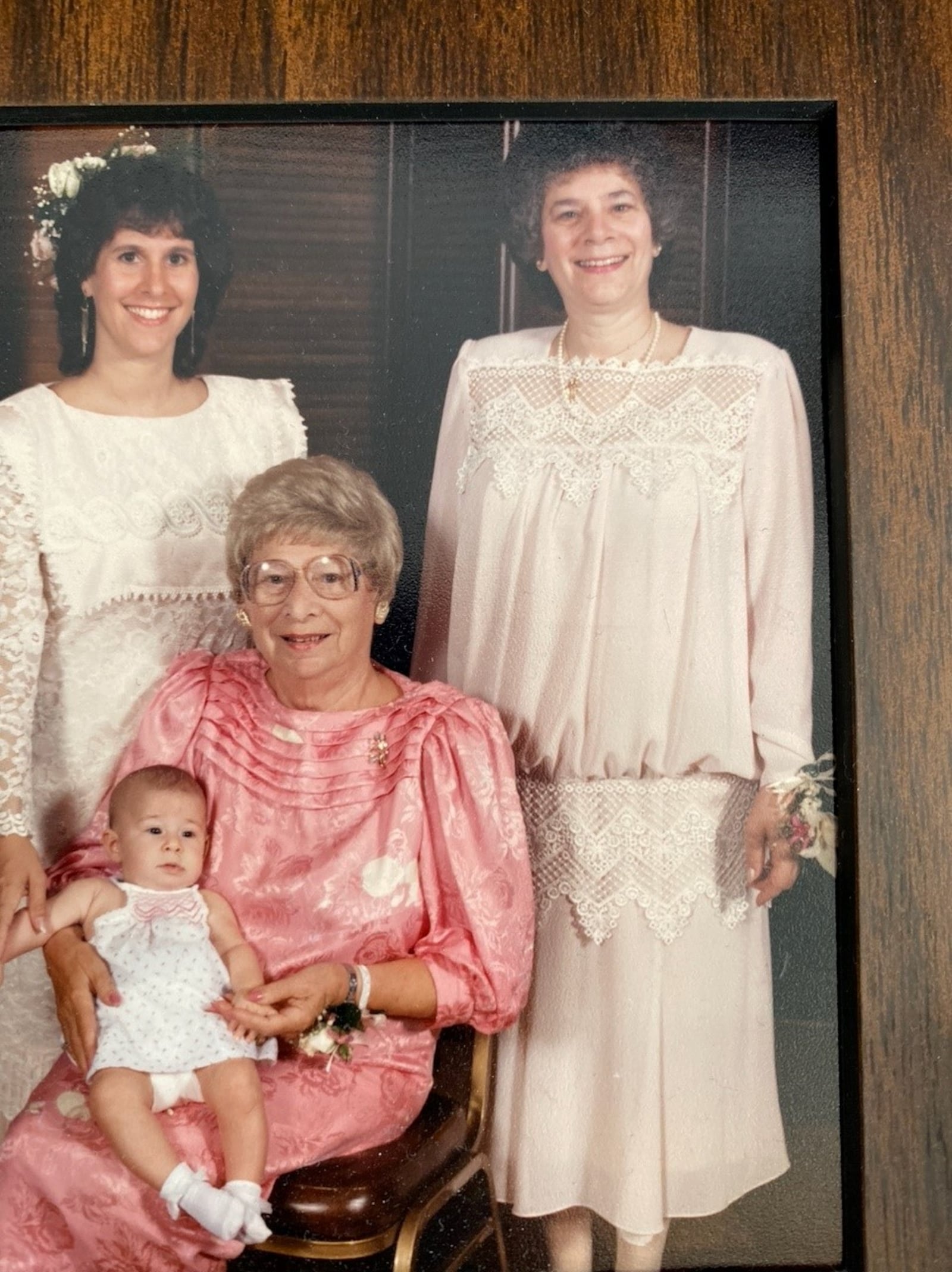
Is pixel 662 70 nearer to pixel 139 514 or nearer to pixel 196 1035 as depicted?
pixel 139 514

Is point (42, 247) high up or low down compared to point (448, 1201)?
up

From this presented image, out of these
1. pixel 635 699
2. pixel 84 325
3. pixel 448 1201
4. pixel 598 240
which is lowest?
pixel 448 1201

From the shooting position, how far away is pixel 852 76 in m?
1.77

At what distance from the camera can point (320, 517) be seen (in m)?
1.63

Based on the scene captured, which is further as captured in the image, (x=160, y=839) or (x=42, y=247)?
(x=42, y=247)

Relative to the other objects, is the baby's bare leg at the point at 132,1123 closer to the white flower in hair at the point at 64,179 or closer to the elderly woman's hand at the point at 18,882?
the elderly woman's hand at the point at 18,882

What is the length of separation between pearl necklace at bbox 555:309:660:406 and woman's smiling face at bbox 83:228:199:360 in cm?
47

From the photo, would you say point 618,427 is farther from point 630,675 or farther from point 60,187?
point 60,187

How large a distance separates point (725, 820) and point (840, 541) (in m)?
0.39

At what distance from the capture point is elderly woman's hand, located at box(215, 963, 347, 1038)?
151cm

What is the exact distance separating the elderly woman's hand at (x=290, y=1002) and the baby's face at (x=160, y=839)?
0.15 meters

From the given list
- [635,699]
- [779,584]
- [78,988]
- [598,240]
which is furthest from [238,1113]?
[598,240]

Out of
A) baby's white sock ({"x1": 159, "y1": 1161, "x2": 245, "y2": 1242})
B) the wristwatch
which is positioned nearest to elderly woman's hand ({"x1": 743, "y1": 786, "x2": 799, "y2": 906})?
the wristwatch

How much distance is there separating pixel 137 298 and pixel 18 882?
74 cm
